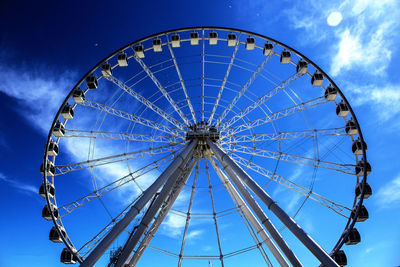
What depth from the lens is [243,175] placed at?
16.3 meters

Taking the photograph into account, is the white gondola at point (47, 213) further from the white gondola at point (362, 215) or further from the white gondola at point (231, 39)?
the white gondola at point (362, 215)

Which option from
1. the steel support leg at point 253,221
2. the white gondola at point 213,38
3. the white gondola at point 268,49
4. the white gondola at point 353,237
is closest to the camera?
the steel support leg at point 253,221

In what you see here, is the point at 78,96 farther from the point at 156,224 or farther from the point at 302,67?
the point at 302,67

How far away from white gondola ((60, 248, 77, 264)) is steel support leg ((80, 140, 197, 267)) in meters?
6.40

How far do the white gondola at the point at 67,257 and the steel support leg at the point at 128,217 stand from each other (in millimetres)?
6396

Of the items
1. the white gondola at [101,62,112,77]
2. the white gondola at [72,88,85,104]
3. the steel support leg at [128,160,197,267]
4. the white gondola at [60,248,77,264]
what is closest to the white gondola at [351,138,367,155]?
the steel support leg at [128,160,197,267]

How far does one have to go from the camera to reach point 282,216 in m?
13.6

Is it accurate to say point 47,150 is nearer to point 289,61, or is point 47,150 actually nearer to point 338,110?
point 289,61

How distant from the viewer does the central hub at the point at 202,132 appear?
2134cm

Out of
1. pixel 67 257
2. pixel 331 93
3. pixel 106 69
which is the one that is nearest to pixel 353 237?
pixel 331 93

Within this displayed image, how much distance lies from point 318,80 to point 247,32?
680 centimetres

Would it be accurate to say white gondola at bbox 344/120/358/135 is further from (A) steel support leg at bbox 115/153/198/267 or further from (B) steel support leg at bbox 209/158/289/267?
(A) steel support leg at bbox 115/153/198/267

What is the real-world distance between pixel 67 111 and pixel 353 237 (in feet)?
71.1

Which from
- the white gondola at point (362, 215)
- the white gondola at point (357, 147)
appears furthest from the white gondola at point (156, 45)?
the white gondola at point (362, 215)
